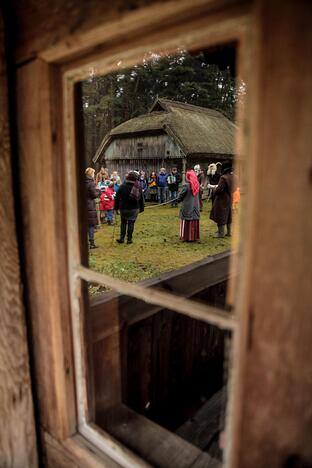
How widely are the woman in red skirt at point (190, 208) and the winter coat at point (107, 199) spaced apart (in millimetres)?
2560

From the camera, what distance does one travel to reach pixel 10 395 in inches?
49.5

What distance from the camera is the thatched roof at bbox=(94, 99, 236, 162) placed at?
16.1 meters

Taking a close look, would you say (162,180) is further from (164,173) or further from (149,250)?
(149,250)

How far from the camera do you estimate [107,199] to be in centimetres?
901

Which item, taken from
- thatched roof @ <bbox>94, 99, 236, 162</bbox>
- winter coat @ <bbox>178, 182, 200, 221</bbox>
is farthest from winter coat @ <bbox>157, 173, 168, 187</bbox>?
winter coat @ <bbox>178, 182, 200, 221</bbox>

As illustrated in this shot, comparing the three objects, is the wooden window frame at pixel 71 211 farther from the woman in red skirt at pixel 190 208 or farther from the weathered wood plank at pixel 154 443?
the woman in red skirt at pixel 190 208

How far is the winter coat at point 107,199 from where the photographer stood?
8830 millimetres

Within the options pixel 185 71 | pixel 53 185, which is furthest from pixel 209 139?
pixel 53 185

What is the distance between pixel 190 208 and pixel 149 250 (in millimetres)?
1522

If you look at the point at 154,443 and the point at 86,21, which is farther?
the point at 154,443

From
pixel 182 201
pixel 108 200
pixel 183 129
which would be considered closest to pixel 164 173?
pixel 183 129

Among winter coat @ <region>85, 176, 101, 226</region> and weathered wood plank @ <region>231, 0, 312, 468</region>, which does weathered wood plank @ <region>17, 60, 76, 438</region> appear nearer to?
weathered wood plank @ <region>231, 0, 312, 468</region>

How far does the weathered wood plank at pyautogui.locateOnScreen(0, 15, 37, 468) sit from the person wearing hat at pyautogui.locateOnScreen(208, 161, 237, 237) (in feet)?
20.5

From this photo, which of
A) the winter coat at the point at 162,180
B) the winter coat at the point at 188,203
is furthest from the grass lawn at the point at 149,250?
the winter coat at the point at 162,180
